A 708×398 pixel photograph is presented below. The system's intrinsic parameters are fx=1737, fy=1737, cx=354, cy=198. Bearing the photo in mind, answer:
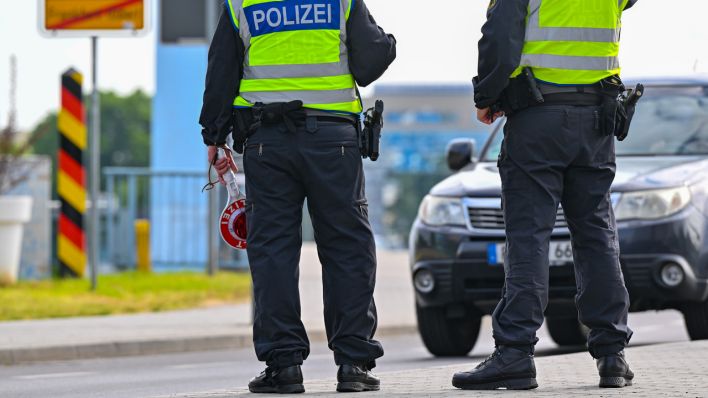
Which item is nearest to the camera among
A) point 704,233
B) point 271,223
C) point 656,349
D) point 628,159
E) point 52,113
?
point 271,223

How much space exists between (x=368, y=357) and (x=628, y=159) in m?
4.27

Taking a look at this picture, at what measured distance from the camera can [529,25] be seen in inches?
261

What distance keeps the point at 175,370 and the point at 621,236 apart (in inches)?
106

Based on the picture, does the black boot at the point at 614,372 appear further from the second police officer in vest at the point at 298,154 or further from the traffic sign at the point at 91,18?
A: the traffic sign at the point at 91,18

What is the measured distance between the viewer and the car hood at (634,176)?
9867mm

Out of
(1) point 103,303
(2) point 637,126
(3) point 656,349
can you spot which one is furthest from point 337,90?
(1) point 103,303

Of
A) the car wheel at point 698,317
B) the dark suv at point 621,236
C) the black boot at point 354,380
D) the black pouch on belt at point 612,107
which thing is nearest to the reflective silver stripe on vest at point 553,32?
the black pouch on belt at point 612,107

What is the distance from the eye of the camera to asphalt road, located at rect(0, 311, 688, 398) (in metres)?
8.62

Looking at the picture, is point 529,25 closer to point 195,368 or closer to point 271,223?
point 271,223

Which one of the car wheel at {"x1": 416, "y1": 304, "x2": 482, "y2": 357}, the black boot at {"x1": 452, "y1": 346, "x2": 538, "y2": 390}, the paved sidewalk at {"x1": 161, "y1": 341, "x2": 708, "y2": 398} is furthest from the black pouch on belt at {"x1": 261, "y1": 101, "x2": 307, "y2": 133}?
the car wheel at {"x1": 416, "y1": 304, "x2": 482, "y2": 357}

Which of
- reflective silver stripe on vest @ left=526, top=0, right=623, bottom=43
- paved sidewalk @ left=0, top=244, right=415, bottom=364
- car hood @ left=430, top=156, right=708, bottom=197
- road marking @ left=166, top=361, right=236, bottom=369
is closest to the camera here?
reflective silver stripe on vest @ left=526, top=0, right=623, bottom=43

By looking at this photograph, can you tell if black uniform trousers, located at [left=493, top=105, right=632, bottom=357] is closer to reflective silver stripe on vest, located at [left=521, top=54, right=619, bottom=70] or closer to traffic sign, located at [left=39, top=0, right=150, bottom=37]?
reflective silver stripe on vest, located at [left=521, top=54, right=619, bottom=70]

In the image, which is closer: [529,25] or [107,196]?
[529,25]

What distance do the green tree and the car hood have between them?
304 feet
